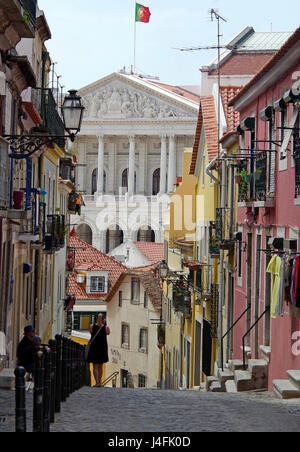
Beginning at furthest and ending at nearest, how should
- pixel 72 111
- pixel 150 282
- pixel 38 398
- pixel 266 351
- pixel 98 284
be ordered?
pixel 98 284 → pixel 150 282 → pixel 266 351 → pixel 72 111 → pixel 38 398

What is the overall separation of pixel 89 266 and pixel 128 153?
1841 inches

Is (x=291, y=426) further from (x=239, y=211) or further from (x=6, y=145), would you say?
(x=239, y=211)

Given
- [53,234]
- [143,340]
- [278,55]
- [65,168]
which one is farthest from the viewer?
[143,340]

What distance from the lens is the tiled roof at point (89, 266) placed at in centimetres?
4600

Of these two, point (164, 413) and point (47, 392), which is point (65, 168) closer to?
point (164, 413)

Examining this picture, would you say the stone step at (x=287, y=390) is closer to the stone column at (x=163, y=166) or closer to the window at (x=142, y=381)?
the window at (x=142, y=381)

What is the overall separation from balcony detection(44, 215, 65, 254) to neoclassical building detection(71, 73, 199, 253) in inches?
2394

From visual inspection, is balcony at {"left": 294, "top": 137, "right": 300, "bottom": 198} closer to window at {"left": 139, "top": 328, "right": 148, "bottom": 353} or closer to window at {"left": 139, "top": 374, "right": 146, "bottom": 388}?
window at {"left": 139, "top": 374, "right": 146, "bottom": 388}

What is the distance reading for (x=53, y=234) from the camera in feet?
73.8

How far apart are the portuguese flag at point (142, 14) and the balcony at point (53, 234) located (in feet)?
171

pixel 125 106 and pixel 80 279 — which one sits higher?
pixel 125 106

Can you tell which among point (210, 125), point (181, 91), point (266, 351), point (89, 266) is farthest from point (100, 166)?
point (266, 351)

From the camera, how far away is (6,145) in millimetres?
12141

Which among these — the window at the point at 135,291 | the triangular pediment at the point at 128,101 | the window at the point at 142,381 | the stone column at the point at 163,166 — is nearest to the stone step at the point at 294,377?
the window at the point at 142,381
